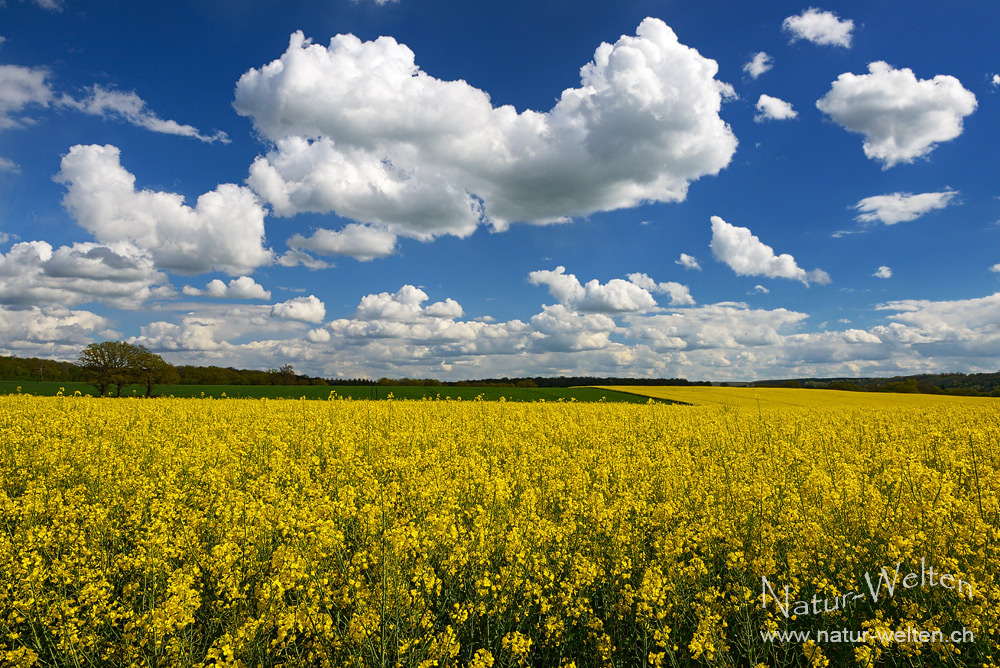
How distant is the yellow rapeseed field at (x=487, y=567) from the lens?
11.2 ft

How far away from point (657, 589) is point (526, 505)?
1.89 meters

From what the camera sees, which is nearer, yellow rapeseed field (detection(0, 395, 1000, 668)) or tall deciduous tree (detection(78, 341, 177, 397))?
yellow rapeseed field (detection(0, 395, 1000, 668))

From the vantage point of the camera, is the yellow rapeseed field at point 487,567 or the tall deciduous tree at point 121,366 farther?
the tall deciduous tree at point 121,366

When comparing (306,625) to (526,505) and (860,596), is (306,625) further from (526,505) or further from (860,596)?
(860,596)

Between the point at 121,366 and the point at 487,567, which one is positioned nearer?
the point at 487,567

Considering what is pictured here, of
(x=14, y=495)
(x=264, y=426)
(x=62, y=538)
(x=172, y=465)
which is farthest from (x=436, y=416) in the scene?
(x=62, y=538)

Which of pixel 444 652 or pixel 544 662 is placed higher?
pixel 444 652

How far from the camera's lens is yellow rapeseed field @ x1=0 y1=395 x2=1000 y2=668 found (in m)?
3.41

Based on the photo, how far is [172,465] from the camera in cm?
720

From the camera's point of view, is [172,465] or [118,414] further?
[118,414]

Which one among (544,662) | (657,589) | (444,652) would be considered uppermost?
(657,589)

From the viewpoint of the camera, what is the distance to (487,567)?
451 cm

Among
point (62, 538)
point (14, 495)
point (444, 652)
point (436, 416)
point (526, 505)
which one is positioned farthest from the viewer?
point (436, 416)

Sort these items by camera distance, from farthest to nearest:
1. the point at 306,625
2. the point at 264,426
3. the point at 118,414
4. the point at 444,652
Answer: the point at 118,414 < the point at 264,426 < the point at 306,625 < the point at 444,652
